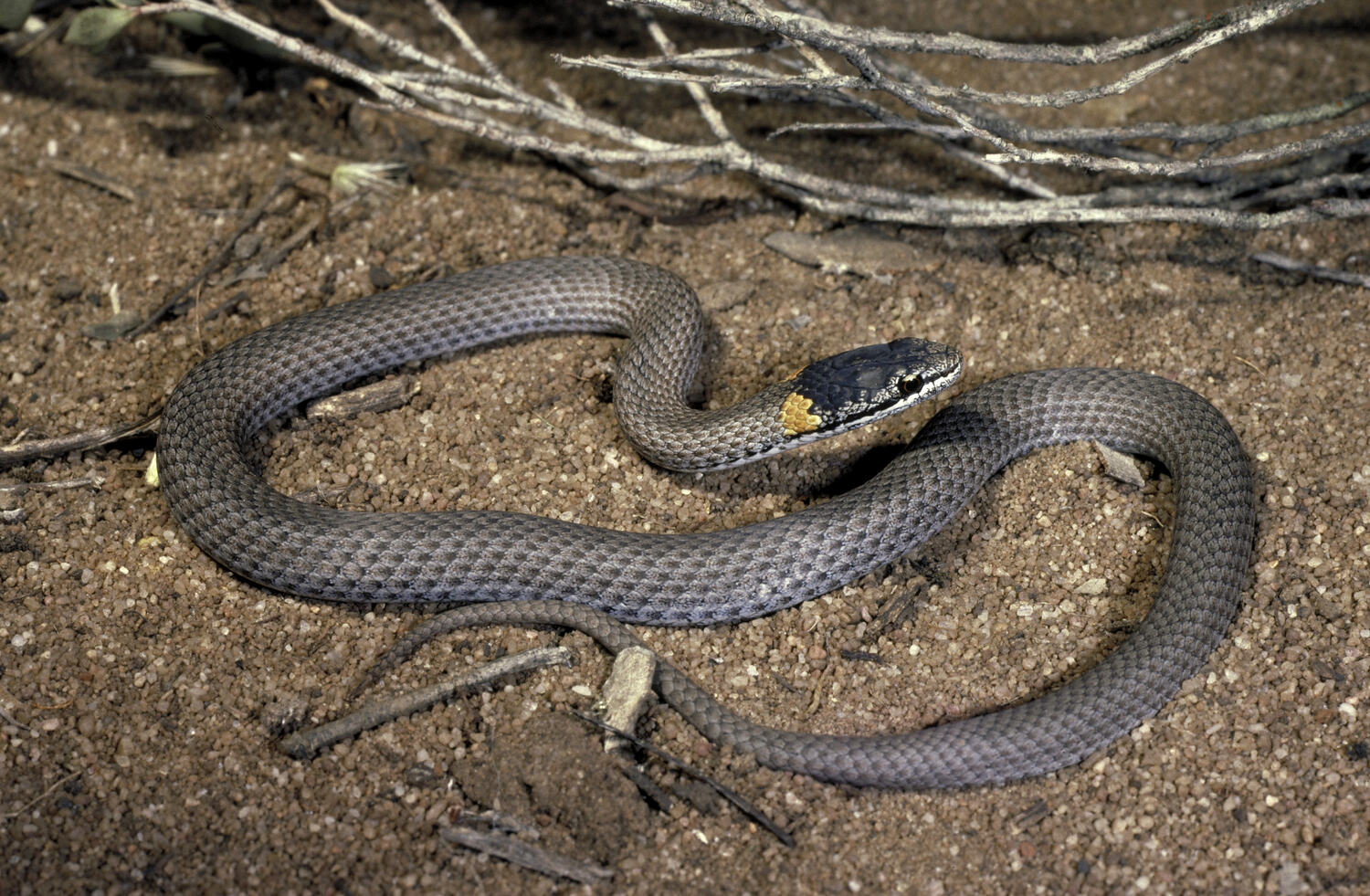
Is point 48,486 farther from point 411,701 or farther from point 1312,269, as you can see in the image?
point 1312,269

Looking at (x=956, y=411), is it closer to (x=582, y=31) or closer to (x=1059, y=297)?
(x=1059, y=297)

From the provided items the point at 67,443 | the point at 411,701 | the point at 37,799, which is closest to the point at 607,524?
the point at 411,701

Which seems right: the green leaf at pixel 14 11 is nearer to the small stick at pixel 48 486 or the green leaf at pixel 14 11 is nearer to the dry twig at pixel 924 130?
the dry twig at pixel 924 130

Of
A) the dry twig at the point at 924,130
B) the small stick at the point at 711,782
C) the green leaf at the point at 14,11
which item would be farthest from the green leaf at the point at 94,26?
the small stick at the point at 711,782

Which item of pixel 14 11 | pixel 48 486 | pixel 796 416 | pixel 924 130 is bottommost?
pixel 48 486

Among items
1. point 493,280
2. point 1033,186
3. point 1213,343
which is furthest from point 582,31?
point 1213,343

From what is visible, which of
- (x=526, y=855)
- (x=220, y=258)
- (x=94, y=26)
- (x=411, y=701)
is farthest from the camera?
(x=220, y=258)

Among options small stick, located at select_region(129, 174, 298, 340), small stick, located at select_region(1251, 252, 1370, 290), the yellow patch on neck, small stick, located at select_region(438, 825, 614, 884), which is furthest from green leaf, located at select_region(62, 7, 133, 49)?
small stick, located at select_region(1251, 252, 1370, 290)
